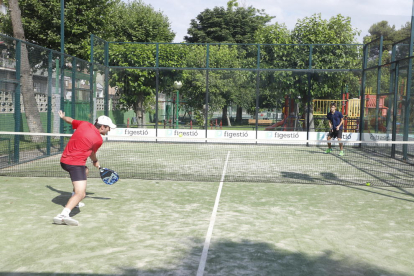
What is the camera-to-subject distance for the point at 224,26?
49.2 meters

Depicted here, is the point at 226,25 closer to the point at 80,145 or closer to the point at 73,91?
the point at 73,91

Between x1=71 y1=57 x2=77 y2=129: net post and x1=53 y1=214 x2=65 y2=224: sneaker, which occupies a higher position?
x1=71 y1=57 x2=77 y2=129: net post

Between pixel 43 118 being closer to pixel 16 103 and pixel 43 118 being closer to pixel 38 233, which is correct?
pixel 16 103

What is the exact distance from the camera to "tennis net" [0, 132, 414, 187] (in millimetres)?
10711

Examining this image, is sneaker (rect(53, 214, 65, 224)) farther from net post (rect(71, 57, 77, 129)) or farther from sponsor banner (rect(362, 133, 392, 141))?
sponsor banner (rect(362, 133, 392, 141))

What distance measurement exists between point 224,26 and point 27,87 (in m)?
38.4

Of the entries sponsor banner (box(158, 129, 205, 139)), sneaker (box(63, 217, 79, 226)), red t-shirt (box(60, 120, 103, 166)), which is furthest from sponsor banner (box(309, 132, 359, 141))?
sneaker (box(63, 217, 79, 226))

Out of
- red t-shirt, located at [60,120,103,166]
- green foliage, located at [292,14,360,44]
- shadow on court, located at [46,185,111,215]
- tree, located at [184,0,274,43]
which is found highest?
tree, located at [184,0,274,43]

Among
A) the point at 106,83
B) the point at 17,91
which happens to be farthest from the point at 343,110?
the point at 17,91

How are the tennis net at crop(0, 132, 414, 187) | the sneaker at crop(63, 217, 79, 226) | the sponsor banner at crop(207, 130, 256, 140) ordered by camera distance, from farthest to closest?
the sponsor banner at crop(207, 130, 256, 140) < the tennis net at crop(0, 132, 414, 187) < the sneaker at crop(63, 217, 79, 226)

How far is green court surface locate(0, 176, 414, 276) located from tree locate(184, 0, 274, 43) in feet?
136

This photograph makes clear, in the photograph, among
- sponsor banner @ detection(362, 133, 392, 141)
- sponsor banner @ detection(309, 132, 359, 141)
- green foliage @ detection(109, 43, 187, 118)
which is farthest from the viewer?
green foliage @ detection(109, 43, 187, 118)

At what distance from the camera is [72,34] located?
24703 millimetres

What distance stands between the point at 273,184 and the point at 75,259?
5.85 metres
